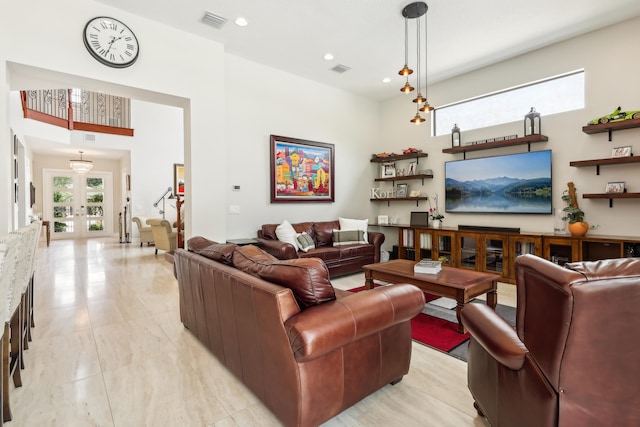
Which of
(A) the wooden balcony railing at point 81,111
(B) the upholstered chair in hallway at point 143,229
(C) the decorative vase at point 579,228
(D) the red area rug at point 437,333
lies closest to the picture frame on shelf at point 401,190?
(C) the decorative vase at point 579,228

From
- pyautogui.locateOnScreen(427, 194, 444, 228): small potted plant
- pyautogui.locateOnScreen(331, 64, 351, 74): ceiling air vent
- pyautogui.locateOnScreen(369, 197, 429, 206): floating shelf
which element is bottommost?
pyautogui.locateOnScreen(427, 194, 444, 228): small potted plant

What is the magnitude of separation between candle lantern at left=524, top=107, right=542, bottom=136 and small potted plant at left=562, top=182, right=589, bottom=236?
86 cm

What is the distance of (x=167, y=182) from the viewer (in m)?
9.25

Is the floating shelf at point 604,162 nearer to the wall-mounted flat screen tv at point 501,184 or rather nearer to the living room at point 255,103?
the living room at point 255,103

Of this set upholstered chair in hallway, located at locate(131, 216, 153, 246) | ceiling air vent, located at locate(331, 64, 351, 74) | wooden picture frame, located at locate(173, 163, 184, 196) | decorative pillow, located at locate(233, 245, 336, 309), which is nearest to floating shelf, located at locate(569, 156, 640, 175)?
ceiling air vent, located at locate(331, 64, 351, 74)

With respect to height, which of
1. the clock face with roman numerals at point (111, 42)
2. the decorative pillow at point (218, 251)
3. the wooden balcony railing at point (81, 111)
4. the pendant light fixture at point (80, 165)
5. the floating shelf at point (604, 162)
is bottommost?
the decorative pillow at point (218, 251)

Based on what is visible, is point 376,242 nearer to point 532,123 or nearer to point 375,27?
point 532,123

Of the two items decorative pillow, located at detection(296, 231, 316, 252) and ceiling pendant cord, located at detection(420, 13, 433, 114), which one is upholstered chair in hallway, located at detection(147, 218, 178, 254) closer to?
decorative pillow, located at detection(296, 231, 316, 252)

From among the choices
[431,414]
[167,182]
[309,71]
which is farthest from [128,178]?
[431,414]

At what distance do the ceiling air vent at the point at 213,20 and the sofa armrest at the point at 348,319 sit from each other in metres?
3.68

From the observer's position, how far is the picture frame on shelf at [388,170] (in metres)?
6.41

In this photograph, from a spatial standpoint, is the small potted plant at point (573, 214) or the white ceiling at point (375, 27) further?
the small potted plant at point (573, 214)

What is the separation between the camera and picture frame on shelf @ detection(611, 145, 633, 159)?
149 inches

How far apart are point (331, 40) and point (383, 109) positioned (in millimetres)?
2766
